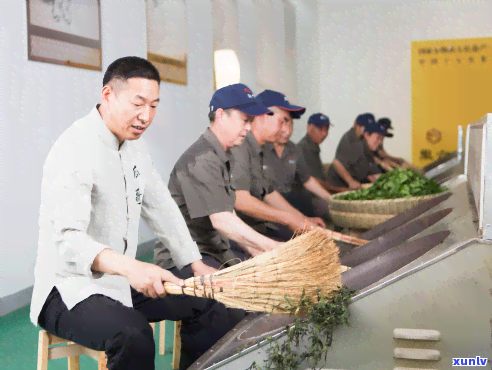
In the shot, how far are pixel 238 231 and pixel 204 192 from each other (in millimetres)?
214

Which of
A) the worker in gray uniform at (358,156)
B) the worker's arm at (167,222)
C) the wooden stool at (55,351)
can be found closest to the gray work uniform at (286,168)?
the worker in gray uniform at (358,156)

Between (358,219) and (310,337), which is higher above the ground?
(358,219)

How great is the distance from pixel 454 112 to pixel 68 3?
6566mm

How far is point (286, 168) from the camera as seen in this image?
12.7 ft

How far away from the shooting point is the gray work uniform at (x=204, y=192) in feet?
7.20

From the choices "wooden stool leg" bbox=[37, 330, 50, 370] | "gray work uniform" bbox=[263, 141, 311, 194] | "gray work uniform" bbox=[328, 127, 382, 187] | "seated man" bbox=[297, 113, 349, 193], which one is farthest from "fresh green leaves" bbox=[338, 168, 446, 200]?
"gray work uniform" bbox=[328, 127, 382, 187]

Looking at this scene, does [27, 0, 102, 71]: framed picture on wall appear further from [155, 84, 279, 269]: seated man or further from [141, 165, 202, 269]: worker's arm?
[141, 165, 202, 269]: worker's arm

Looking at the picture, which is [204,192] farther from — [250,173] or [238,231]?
[250,173]

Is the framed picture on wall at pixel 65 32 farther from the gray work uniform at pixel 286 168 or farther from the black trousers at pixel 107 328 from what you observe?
the black trousers at pixel 107 328

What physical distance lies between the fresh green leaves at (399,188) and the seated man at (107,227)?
1.48 meters

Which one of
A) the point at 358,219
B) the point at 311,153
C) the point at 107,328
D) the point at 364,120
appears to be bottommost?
the point at 107,328

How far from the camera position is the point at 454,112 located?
8062 millimetres

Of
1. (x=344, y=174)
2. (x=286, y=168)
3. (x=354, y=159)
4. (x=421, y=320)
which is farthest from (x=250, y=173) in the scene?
(x=354, y=159)

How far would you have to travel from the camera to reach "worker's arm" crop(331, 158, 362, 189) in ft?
16.9
